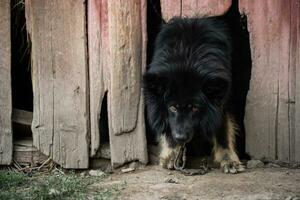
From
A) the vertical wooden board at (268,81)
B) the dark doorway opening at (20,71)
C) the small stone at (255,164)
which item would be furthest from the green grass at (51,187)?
the vertical wooden board at (268,81)

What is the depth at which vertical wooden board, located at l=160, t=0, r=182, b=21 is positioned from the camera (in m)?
5.77

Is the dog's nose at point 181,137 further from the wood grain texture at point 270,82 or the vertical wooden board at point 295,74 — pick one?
the vertical wooden board at point 295,74

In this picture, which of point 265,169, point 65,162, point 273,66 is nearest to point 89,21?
point 65,162

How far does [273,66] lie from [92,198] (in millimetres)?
1993

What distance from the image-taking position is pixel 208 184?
17.4ft

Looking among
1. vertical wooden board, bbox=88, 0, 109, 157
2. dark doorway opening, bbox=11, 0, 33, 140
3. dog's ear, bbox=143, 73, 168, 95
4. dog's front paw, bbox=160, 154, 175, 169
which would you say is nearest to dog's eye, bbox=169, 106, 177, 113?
dog's ear, bbox=143, 73, 168, 95

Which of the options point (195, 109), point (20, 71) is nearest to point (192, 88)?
point (195, 109)

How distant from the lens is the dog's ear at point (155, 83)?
17.9 feet

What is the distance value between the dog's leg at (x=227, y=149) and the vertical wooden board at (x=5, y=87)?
190 centimetres

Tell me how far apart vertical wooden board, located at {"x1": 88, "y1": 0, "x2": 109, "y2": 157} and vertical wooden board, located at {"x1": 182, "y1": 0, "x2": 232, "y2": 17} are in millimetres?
718

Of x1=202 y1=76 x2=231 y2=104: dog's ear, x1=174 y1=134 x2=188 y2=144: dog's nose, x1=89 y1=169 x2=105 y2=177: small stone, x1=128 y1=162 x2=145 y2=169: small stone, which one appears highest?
x1=202 y1=76 x2=231 y2=104: dog's ear

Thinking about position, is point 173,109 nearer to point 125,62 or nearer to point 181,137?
point 181,137

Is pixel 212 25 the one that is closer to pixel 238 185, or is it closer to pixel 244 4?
pixel 244 4

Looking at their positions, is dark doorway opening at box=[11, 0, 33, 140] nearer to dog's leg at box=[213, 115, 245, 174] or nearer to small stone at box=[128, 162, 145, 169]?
small stone at box=[128, 162, 145, 169]
